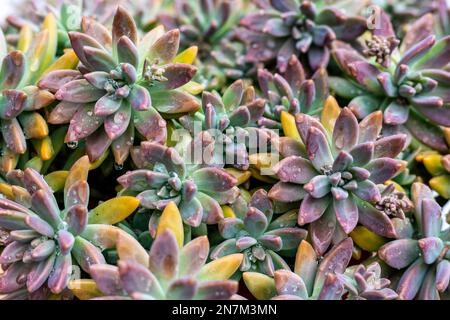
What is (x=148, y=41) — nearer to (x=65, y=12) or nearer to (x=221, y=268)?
(x=65, y=12)

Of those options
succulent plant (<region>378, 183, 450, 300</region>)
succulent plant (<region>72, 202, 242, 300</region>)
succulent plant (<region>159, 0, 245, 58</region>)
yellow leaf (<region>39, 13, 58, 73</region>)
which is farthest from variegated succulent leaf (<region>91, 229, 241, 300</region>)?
succulent plant (<region>159, 0, 245, 58</region>)

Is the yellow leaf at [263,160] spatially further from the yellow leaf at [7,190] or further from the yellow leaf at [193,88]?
the yellow leaf at [7,190]

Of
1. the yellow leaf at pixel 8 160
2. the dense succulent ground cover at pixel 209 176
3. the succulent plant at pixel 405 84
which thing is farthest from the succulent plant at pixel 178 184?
the succulent plant at pixel 405 84

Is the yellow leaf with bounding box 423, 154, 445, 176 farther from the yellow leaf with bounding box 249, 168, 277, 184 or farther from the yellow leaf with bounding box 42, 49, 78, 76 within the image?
the yellow leaf with bounding box 42, 49, 78, 76

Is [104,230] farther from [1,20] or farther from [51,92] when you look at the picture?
[1,20]

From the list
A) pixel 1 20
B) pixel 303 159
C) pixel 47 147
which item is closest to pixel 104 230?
pixel 47 147

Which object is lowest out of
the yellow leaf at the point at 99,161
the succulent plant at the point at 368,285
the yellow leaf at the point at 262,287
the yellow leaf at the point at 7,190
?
the yellow leaf at the point at 262,287
